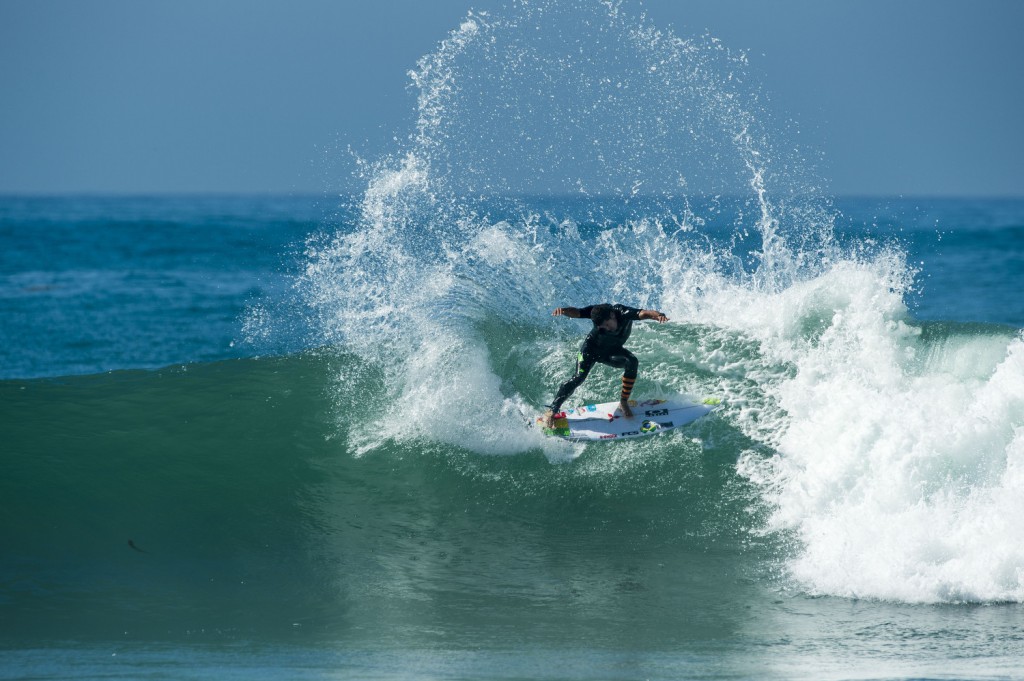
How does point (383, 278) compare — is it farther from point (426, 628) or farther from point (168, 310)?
point (168, 310)

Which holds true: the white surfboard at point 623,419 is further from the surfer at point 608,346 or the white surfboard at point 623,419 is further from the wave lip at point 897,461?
the wave lip at point 897,461

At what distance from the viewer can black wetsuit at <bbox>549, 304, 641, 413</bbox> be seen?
896cm

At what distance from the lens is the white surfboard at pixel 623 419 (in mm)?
9328

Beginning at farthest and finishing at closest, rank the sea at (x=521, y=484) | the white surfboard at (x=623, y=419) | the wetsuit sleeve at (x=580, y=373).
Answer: the white surfboard at (x=623, y=419) → the wetsuit sleeve at (x=580, y=373) → the sea at (x=521, y=484)

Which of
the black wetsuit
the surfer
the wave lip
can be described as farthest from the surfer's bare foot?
the wave lip

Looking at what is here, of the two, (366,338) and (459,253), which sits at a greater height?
(459,253)

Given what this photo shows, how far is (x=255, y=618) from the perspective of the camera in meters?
6.66

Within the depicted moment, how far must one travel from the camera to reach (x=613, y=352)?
908cm

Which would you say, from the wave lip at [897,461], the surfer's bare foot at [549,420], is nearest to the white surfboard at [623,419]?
the surfer's bare foot at [549,420]

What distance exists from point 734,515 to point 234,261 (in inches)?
1029

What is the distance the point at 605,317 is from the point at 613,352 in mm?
371

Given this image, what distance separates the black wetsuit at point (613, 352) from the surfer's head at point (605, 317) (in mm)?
31

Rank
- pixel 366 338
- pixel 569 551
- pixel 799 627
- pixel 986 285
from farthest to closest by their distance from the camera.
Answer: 1. pixel 986 285
2. pixel 366 338
3. pixel 569 551
4. pixel 799 627

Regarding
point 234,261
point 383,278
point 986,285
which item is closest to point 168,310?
point 234,261
